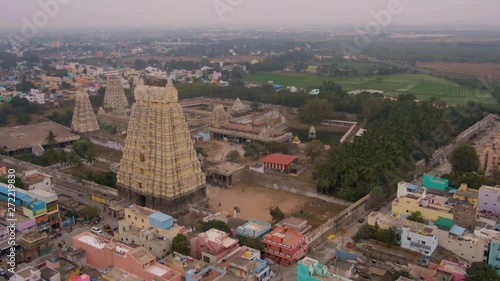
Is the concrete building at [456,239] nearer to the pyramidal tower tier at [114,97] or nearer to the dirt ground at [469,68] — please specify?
the pyramidal tower tier at [114,97]

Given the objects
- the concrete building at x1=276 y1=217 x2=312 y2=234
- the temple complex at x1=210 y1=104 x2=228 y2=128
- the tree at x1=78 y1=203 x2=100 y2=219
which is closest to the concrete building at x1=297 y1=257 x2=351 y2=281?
the concrete building at x1=276 y1=217 x2=312 y2=234

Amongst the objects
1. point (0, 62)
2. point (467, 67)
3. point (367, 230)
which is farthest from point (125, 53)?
point (367, 230)

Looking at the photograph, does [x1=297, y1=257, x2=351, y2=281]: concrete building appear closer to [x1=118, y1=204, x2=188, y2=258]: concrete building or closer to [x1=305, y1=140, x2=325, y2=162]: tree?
[x1=118, y1=204, x2=188, y2=258]: concrete building

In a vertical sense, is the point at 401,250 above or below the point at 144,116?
below


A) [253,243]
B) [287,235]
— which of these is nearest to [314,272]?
[253,243]

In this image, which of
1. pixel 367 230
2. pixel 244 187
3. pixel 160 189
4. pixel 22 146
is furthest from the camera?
pixel 22 146

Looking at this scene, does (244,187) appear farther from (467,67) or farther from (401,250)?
(467,67)

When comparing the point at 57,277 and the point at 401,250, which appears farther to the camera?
the point at 401,250

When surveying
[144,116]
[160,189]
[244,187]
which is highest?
[144,116]
